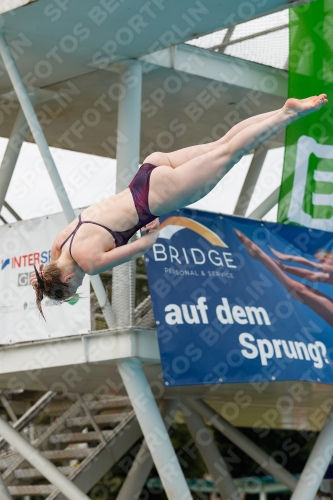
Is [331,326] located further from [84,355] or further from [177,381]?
[84,355]

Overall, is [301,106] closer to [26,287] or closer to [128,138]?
[128,138]

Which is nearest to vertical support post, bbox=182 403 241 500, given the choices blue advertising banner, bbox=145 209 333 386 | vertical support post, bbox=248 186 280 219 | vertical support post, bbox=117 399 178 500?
vertical support post, bbox=117 399 178 500

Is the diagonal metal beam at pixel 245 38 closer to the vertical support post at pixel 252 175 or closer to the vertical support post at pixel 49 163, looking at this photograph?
the vertical support post at pixel 49 163

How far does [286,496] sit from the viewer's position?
26922mm

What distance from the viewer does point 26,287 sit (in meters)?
13.0

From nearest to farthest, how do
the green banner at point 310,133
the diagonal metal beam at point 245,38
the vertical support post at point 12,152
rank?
the green banner at point 310,133, the diagonal metal beam at point 245,38, the vertical support post at point 12,152

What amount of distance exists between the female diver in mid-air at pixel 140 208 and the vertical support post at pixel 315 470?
6255 mm

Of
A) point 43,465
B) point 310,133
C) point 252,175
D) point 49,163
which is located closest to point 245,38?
point 310,133

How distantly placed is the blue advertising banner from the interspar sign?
1.36 m

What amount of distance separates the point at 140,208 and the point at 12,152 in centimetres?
839

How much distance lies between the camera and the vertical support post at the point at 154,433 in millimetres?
12070

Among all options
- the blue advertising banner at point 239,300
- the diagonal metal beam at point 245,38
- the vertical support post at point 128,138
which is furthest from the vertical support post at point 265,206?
the vertical support post at point 128,138

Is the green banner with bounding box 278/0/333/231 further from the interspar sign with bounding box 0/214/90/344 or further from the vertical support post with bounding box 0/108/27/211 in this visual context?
the vertical support post with bounding box 0/108/27/211

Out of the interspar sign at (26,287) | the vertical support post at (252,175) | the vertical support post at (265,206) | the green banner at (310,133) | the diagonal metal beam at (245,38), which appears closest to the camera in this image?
the interspar sign at (26,287)
